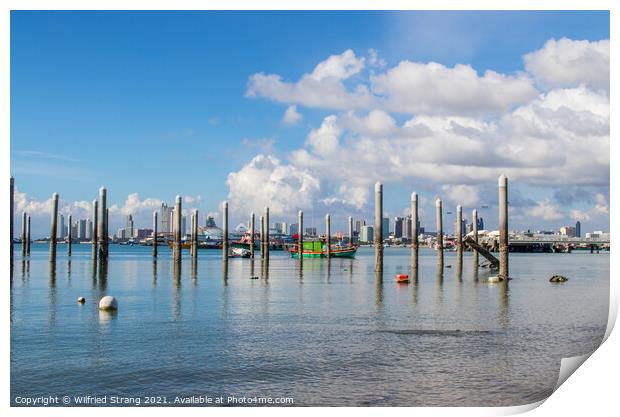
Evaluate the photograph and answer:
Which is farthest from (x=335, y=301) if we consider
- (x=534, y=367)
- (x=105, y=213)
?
(x=105, y=213)

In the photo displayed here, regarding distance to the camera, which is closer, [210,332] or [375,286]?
[210,332]

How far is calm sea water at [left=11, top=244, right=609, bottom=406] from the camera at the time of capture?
1652cm

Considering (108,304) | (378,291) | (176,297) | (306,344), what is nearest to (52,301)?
(108,304)

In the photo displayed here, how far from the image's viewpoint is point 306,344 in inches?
850

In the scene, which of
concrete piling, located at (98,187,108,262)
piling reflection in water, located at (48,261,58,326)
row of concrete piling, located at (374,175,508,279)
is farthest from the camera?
concrete piling, located at (98,187,108,262)

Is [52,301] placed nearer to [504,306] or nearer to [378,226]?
[504,306]

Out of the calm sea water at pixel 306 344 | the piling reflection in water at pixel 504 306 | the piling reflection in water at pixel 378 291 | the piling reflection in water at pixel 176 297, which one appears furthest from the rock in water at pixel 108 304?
the piling reflection in water at pixel 504 306

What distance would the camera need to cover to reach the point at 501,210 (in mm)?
45719

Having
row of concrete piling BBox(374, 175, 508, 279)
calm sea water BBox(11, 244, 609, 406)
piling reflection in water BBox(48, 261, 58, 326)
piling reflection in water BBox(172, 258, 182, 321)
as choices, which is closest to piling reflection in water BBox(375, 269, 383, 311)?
calm sea water BBox(11, 244, 609, 406)

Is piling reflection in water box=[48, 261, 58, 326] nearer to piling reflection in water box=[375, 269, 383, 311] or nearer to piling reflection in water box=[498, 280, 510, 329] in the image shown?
piling reflection in water box=[375, 269, 383, 311]

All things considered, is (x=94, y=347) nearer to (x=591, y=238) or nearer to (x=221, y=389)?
(x=221, y=389)

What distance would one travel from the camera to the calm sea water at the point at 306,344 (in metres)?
16.5

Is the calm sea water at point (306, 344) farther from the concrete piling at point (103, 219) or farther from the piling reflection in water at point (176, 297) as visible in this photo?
the concrete piling at point (103, 219)

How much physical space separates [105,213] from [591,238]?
125m
